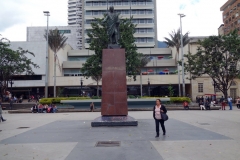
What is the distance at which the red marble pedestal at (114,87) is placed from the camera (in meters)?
13.7

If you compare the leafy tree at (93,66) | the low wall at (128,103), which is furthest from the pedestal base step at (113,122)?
the leafy tree at (93,66)

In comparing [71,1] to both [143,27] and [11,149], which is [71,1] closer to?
A: [143,27]

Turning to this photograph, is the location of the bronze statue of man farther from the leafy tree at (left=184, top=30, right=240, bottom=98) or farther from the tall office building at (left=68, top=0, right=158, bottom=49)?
the tall office building at (left=68, top=0, right=158, bottom=49)

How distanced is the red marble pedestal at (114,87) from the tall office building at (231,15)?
74456 mm

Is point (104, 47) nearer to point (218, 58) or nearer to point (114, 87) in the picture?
point (218, 58)

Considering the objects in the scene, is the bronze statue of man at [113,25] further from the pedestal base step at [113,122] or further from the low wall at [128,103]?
the low wall at [128,103]

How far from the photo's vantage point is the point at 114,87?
1384 cm

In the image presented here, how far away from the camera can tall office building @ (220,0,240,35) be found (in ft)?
259

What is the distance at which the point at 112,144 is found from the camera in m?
8.36

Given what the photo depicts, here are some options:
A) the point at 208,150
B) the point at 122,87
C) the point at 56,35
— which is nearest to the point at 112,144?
the point at 208,150

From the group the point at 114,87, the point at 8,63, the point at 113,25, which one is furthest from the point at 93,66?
the point at 114,87

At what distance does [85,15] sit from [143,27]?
1683 cm

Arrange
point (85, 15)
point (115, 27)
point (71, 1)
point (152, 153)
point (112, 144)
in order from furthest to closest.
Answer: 1. point (71, 1)
2. point (85, 15)
3. point (115, 27)
4. point (112, 144)
5. point (152, 153)

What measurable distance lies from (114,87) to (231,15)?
8119 cm
